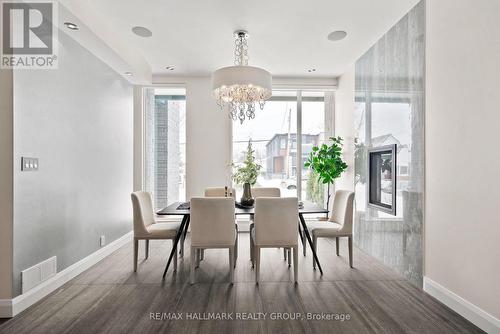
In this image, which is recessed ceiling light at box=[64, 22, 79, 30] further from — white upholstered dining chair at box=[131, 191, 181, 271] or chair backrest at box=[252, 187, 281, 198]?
chair backrest at box=[252, 187, 281, 198]

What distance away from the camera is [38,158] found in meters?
2.55

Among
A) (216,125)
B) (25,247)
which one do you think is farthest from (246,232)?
(25,247)

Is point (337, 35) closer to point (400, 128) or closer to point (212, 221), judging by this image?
point (400, 128)

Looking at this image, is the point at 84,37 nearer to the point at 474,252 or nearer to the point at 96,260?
the point at 96,260

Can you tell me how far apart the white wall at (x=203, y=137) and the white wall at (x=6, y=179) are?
3.02 metres

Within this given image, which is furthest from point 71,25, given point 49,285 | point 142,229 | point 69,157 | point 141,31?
point 49,285

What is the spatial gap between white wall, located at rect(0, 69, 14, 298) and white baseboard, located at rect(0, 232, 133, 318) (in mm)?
89

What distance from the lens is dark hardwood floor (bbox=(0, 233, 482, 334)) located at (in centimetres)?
212

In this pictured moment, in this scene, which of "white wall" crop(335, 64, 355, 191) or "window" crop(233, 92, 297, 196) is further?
"window" crop(233, 92, 297, 196)

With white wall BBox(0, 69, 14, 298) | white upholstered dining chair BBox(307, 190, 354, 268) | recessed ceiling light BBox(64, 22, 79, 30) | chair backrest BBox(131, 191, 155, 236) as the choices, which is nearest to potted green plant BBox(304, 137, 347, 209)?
white upholstered dining chair BBox(307, 190, 354, 268)

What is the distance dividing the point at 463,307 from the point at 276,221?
5.45ft

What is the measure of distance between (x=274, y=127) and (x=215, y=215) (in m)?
3.07

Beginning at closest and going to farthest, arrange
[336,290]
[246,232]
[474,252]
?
[474,252] < [336,290] < [246,232]

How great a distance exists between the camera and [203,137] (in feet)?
17.1
